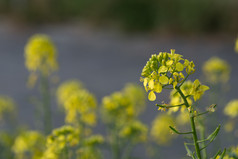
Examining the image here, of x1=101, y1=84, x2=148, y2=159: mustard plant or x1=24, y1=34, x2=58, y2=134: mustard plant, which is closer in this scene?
x1=101, y1=84, x2=148, y2=159: mustard plant

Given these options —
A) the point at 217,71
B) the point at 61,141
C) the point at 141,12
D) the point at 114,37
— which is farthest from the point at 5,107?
the point at 141,12

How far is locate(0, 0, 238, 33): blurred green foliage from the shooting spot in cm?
1225

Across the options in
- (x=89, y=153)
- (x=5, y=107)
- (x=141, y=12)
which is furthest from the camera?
(x=141, y=12)

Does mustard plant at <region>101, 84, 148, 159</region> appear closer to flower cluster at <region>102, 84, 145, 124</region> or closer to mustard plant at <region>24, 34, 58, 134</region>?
flower cluster at <region>102, 84, 145, 124</region>

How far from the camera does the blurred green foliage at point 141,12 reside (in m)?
12.2

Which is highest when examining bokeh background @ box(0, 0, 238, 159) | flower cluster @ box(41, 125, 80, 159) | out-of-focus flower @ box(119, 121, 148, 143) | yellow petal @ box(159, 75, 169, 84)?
bokeh background @ box(0, 0, 238, 159)

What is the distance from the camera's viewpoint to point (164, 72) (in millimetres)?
1854

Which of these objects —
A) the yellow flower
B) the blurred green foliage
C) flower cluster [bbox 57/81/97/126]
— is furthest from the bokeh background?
the yellow flower

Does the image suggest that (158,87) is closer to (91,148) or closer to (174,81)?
(174,81)

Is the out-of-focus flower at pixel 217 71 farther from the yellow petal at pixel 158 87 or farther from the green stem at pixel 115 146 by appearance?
the yellow petal at pixel 158 87

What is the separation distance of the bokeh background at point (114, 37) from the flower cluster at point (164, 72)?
259 inches

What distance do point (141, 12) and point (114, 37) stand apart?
1.30 metres

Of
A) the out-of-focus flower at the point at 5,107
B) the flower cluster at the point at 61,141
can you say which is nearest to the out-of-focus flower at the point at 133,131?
the flower cluster at the point at 61,141

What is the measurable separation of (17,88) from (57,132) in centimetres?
804
